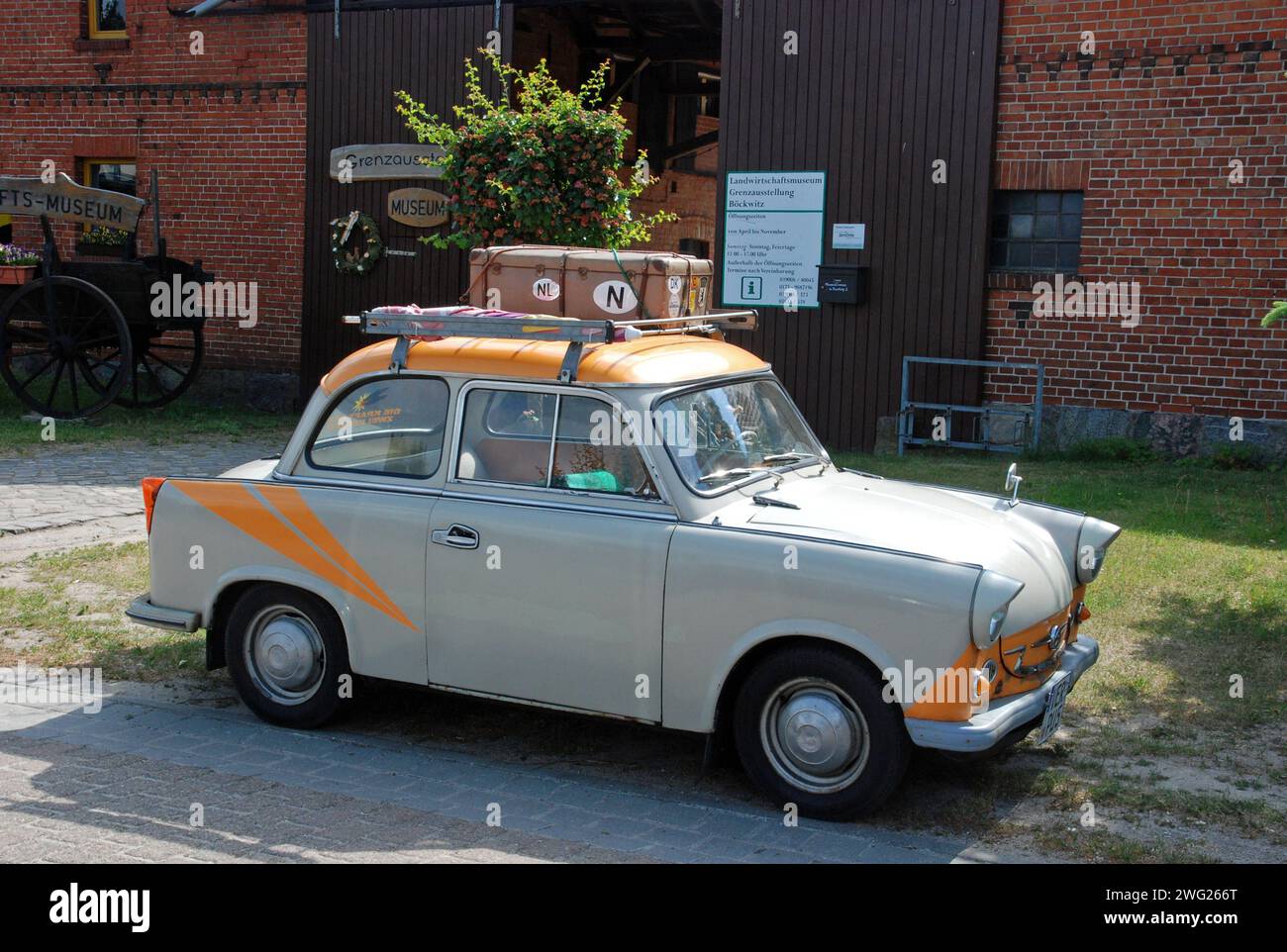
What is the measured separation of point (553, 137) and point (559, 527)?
5.58 metres

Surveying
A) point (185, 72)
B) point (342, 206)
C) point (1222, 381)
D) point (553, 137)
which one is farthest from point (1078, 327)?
point (185, 72)

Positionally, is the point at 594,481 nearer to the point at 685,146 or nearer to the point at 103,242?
the point at 103,242

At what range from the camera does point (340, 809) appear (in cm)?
478

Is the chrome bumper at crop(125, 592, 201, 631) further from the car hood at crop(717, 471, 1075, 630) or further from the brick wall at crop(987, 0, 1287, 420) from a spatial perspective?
the brick wall at crop(987, 0, 1287, 420)

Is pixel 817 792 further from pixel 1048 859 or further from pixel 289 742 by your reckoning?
pixel 289 742

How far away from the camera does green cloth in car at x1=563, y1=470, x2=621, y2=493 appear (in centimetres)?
507

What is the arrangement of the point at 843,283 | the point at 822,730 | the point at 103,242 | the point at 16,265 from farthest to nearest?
1. the point at 103,242
2. the point at 16,265
3. the point at 843,283
4. the point at 822,730

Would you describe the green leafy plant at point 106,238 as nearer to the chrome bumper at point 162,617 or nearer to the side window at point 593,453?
the chrome bumper at point 162,617

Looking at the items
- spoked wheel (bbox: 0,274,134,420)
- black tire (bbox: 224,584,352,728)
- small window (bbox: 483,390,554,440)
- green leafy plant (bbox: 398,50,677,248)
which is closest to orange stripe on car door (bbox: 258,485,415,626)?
black tire (bbox: 224,584,352,728)

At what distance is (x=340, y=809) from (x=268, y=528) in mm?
1282

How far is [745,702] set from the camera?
4.77 m

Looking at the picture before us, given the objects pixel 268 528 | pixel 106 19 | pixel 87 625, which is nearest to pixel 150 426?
pixel 106 19

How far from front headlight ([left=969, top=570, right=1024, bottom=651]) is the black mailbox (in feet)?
30.0

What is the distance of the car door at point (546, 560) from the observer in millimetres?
4898
